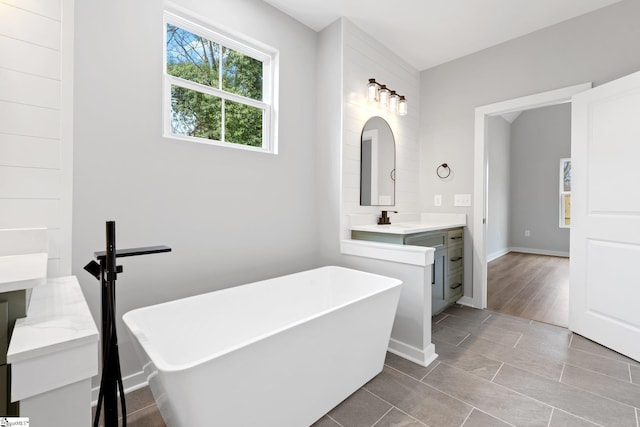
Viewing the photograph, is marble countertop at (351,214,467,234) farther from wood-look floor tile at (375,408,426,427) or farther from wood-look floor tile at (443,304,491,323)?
wood-look floor tile at (375,408,426,427)

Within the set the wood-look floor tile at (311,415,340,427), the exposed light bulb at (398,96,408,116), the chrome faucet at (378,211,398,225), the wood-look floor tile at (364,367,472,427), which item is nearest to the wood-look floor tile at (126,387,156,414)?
the wood-look floor tile at (311,415,340,427)

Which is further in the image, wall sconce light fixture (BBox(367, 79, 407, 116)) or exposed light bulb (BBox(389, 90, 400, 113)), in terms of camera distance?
exposed light bulb (BBox(389, 90, 400, 113))

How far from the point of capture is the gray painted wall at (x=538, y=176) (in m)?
5.81

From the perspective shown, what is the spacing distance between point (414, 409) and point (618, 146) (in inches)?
94.4

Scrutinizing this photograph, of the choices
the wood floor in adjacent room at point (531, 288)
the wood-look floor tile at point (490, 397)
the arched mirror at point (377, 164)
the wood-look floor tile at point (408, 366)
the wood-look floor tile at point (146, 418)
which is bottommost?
the wood-look floor tile at point (146, 418)

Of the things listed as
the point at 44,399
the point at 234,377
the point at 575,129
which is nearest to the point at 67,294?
the point at 44,399

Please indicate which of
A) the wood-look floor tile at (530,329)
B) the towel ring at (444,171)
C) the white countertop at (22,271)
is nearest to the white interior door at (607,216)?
the wood-look floor tile at (530,329)

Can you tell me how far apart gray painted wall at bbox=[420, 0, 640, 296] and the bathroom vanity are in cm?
16

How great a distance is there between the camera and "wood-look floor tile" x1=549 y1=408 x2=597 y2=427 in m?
1.46

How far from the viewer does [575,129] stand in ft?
8.19

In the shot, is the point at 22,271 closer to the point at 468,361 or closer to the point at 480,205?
the point at 468,361

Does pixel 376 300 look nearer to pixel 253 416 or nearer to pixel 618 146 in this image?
pixel 253 416

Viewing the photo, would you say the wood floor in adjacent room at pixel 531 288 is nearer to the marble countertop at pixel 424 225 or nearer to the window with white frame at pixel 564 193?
the window with white frame at pixel 564 193

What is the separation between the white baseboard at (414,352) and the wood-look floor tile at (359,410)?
53cm
